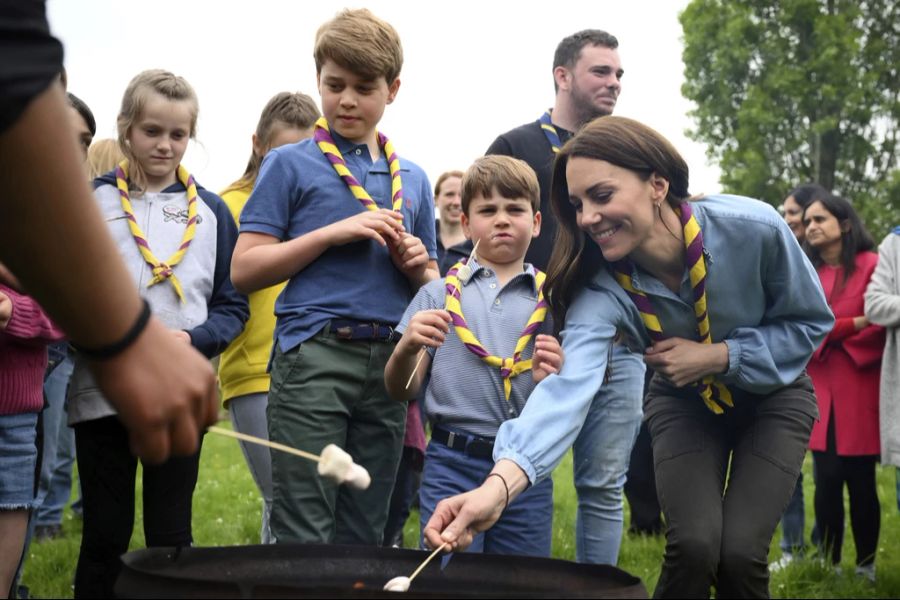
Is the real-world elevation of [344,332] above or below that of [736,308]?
below

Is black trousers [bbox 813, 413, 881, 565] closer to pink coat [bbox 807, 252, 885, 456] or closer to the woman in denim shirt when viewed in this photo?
pink coat [bbox 807, 252, 885, 456]

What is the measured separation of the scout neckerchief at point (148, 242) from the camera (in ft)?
13.0

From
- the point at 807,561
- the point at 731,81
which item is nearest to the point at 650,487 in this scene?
the point at 807,561

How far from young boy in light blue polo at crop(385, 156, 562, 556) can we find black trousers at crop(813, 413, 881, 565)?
2595mm

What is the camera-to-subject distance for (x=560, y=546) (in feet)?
20.1

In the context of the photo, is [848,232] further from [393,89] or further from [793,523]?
[393,89]

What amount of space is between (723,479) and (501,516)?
84 centimetres

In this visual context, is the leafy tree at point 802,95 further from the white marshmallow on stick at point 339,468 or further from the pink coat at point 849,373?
the white marshmallow on stick at point 339,468

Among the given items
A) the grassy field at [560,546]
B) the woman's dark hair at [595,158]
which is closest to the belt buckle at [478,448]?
the woman's dark hair at [595,158]

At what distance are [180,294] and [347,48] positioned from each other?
3.44 ft

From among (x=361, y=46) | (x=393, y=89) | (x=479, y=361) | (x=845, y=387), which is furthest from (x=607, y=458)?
(x=845, y=387)

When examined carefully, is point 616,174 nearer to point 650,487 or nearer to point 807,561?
point 807,561

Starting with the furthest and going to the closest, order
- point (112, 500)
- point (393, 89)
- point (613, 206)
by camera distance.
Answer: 1. point (393, 89)
2. point (112, 500)
3. point (613, 206)

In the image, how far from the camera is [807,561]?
571cm
